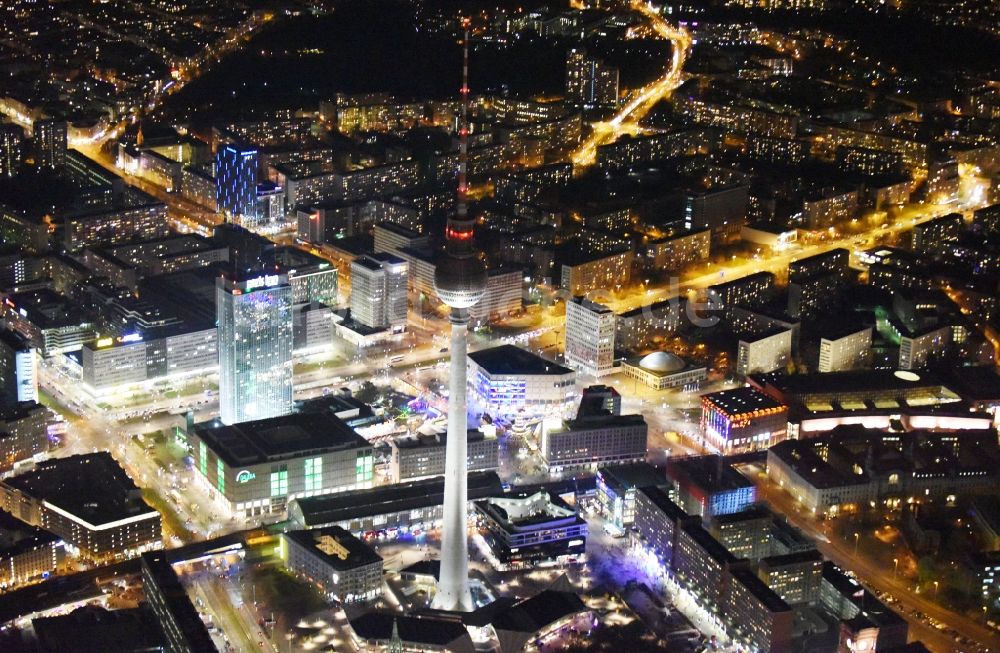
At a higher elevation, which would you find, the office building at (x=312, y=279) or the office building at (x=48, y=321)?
the office building at (x=312, y=279)

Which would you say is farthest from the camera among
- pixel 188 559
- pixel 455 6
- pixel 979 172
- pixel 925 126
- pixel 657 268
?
pixel 455 6

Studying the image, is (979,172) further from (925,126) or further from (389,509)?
(389,509)

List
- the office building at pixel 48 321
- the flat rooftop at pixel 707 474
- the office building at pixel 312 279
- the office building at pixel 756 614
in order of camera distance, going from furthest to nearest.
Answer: the office building at pixel 312 279 < the office building at pixel 48 321 < the flat rooftop at pixel 707 474 < the office building at pixel 756 614

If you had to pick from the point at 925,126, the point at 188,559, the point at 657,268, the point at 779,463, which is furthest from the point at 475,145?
the point at 188,559

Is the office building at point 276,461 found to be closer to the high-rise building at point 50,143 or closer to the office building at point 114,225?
the office building at point 114,225

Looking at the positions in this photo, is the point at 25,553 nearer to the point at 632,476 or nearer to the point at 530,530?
the point at 530,530

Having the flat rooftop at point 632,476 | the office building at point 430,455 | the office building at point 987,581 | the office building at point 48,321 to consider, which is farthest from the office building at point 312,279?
the office building at point 987,581
